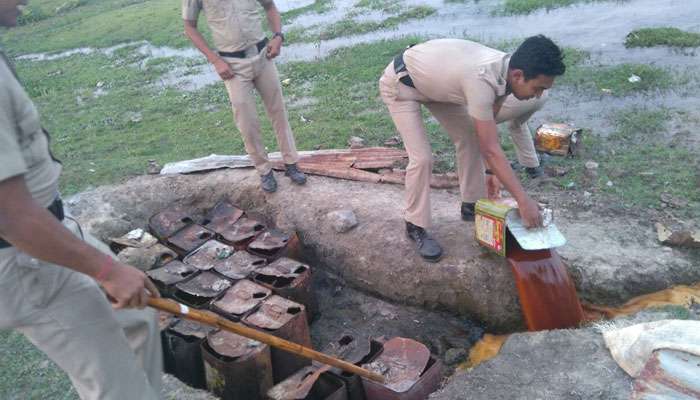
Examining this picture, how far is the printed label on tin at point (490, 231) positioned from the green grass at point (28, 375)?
291 centimetres

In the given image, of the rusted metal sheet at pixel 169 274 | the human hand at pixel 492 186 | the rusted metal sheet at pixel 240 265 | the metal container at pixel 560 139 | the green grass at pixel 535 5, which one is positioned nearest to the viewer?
the rusted metal sheet at pixel 169 274

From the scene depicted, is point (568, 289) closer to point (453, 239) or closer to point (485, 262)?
point (485, 262)

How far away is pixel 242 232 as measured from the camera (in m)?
5.12

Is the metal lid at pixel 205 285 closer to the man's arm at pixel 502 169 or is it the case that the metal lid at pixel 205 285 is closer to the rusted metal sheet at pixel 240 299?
the rusted metal sheet at pixel 240 299

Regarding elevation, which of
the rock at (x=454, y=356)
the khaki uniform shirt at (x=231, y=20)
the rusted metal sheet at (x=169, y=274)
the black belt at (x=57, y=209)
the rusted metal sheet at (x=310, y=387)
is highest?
the khaki uniform shirt at (x=231, y=20)

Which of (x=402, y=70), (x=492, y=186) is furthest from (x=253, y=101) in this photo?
(x=492, y=186)

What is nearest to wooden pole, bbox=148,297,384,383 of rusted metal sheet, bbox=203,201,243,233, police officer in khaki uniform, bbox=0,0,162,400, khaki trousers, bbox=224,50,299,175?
police officer in khaki uniform, bbox=0,0,162,400

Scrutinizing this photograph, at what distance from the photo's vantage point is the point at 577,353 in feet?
11.0

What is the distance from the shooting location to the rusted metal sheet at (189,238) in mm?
5043

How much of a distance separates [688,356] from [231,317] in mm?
2794

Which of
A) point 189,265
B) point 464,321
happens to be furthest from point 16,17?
point 464,321

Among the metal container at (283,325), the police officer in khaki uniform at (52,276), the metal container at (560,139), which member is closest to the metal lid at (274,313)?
the metal container at (283,325)

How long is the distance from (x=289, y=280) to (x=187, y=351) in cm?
91

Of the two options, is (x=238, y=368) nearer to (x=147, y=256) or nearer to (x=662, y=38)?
(x=147, y=256)
